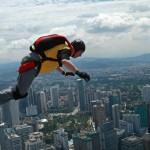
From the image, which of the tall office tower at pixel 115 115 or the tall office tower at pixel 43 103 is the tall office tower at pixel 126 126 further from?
the tall office tower at pixel 43 103

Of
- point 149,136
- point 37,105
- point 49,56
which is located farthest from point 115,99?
point 49,56

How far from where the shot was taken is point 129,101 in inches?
1706

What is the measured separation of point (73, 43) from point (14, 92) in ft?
1.61

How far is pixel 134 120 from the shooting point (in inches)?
1299

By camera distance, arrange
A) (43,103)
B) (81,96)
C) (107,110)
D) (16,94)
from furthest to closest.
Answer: (43,103)
(81,96)
(107,110)
(16,94)

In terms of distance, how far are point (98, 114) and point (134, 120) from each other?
9.39 feet

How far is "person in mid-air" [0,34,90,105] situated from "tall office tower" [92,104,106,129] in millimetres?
29281

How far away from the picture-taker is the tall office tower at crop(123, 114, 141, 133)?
107 feet

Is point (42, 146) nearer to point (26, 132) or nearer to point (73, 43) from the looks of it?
point (26, 132)

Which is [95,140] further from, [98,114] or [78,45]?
[78,45]

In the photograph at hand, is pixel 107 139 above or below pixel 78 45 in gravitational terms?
below

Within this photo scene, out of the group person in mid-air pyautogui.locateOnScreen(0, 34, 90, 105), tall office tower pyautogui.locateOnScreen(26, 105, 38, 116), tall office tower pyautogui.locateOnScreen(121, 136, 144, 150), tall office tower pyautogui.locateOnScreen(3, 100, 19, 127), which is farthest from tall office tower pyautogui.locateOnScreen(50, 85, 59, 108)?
person in mid-air pyautogui.locateOnScreen(0, 34, 90, 105)

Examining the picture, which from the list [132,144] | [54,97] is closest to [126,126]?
[132,144]

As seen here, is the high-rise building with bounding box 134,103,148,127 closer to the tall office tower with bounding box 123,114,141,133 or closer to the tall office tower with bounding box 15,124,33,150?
the tall office tower with bounding box 123,114,141,133
